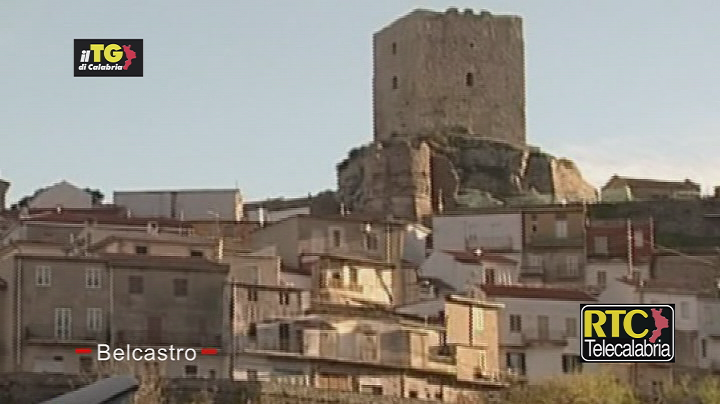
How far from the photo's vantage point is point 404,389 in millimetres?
46656

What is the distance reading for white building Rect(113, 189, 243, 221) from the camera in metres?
69.2

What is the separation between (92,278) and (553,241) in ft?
76.9

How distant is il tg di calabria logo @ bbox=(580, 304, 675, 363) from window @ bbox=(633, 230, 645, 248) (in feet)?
52.6

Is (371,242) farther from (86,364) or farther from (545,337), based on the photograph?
(86,364)

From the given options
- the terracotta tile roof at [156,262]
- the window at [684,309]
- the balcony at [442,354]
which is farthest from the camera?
the window at [684,309]

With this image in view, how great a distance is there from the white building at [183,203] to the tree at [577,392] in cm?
2401

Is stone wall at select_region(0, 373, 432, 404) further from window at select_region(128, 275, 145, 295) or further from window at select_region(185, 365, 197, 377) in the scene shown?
window at select_region(128, 275, 145, 295)

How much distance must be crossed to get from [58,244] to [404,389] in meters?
13.2

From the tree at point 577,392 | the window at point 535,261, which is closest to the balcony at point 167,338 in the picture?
the tree at point 577,392

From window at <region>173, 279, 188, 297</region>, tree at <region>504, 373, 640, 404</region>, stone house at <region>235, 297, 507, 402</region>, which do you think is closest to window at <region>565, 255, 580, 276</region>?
stone house at <region>235, 297, 507, 402</region>

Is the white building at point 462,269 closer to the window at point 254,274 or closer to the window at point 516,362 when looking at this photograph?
the window at point 516,362

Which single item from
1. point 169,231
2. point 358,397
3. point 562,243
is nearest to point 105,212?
point 169,231

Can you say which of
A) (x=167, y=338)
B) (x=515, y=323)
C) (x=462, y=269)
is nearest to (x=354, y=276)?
(x=515, y=323)

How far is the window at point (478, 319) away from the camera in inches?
2029
